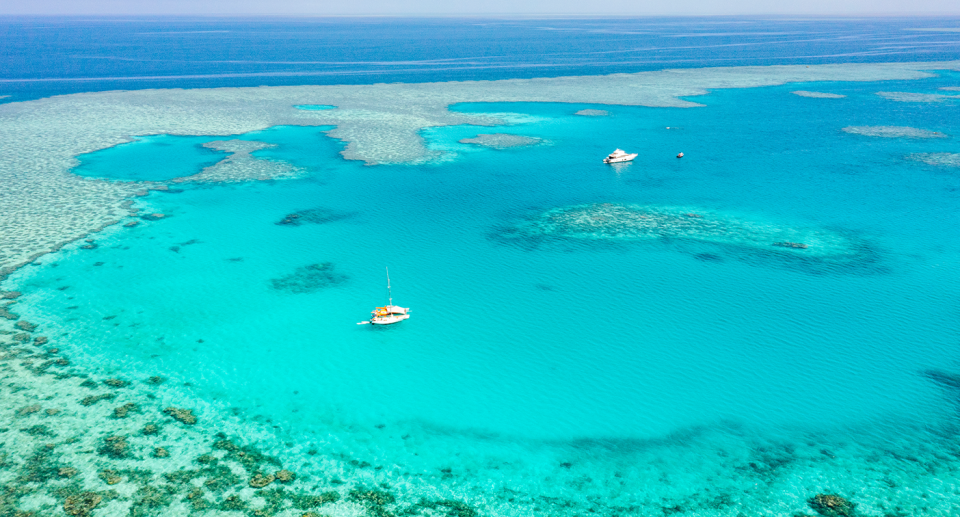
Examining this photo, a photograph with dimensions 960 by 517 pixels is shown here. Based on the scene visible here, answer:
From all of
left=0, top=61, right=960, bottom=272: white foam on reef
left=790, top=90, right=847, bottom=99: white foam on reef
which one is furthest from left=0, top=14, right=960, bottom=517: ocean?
left=790, top=90, right=847, bottom=99: white foam on reef

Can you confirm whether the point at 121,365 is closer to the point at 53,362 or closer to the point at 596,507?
the point at 53,362

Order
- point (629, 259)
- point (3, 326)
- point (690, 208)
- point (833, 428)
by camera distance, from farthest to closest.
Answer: point (690, 208), point (629, 259), point (3, 326), point (833, 428)

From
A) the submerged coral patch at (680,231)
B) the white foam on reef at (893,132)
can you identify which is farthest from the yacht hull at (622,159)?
the white foam on reef at (893,132)

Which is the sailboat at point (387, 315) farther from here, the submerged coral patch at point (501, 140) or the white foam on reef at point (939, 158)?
the white foam on reef at point (939, 158)

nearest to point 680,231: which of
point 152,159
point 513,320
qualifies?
point 513,320

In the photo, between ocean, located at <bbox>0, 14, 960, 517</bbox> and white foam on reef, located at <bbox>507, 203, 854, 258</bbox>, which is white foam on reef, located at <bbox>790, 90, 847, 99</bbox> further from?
white foam on reef, located at <bbox>507, 203, 854, 258</bbox>

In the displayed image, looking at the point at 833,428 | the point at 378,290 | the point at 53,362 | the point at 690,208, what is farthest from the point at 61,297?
the point at 690,208
